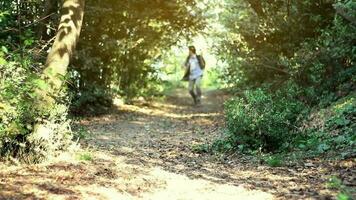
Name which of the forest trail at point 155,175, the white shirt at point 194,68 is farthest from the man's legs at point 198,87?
the forest trail at point 155,175

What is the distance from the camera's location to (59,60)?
7.45 metres

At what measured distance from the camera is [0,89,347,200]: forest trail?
5.85 m

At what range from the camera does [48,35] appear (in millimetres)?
11625

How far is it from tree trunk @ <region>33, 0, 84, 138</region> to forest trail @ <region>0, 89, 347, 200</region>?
2.52 ft

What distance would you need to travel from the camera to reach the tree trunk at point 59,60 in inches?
272

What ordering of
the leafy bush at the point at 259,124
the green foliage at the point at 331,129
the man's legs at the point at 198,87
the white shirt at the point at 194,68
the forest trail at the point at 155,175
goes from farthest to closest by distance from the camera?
1. the man's legs at the point at 198,87
2. the white shirt at the point at 194,68
3. the leafy bush at the point at 259,124
4. the green foliage at the point at 331,129
5. the forest trail at the point at 155,175

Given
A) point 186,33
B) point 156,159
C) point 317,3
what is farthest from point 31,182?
point 186,33

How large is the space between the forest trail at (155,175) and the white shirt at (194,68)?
25.7 ft

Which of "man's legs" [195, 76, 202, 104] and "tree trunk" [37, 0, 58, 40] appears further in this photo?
"man's legs" [195, 76, 202, 104]

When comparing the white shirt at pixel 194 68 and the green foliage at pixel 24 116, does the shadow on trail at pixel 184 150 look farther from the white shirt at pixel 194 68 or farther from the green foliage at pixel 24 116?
the white shirt at pixel 194 68

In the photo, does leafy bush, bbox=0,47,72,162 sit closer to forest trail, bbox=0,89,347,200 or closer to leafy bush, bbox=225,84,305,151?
forest trail, bbox=0,89,347,200

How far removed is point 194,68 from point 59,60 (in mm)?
10649

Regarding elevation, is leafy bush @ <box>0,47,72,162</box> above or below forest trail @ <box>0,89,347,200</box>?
above

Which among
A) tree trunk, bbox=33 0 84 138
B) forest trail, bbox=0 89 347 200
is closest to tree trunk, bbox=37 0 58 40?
forest trail, bbox=0 89 347 200
